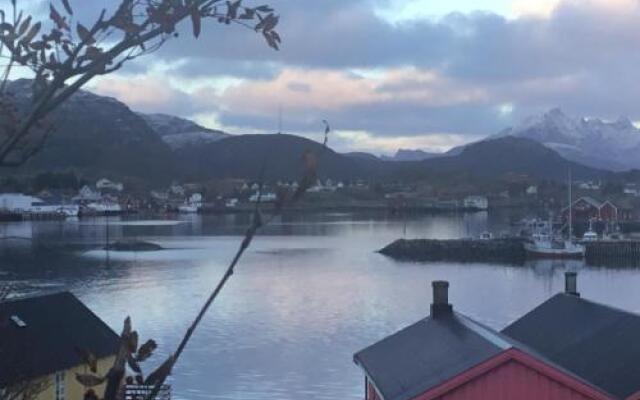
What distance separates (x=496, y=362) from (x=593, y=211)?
7203cm

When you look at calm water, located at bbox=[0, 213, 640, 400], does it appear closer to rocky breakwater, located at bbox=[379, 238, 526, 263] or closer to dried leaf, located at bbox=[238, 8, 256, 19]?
rocky breakwater, located at bbox=[379, 238, 526, 263]

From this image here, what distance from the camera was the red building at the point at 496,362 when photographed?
865 centimetres

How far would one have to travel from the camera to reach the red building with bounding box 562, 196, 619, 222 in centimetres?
7690

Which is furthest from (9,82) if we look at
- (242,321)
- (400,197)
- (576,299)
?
(400,197)

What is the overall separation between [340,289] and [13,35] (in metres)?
34.2

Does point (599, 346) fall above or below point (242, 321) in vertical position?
above

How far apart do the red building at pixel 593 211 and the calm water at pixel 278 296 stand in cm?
2269

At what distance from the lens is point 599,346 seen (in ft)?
36.8

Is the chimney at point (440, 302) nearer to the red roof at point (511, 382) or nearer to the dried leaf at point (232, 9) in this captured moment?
the red roof at point (511, 382)

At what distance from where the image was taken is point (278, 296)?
33562mm

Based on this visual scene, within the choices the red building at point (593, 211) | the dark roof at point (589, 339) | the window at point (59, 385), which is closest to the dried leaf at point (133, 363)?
the dark roof at point (589, 339)

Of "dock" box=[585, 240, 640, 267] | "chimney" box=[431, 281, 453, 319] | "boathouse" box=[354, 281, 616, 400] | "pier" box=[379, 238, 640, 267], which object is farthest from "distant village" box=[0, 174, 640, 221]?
"boathouse" box=[354, 281, 616, 400]

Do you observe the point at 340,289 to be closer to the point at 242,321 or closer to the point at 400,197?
the point at 242,321

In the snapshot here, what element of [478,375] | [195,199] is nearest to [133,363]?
[478,375]
